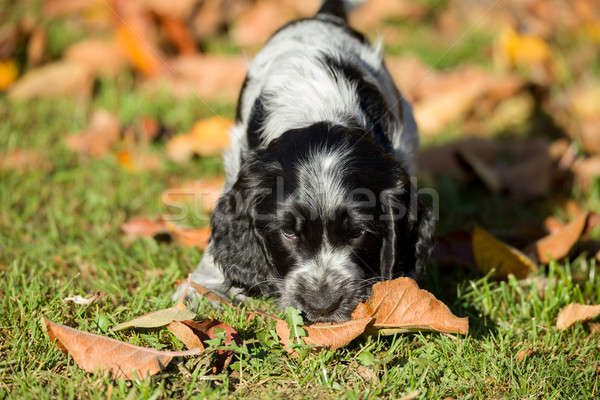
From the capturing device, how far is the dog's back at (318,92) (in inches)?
140

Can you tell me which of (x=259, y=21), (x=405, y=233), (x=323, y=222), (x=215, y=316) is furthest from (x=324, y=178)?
(x=259, y=21)

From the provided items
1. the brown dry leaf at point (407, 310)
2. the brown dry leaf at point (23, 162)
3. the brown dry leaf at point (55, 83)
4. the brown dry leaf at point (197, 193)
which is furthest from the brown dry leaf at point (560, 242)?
the brown dry leaf at point (55, 83)

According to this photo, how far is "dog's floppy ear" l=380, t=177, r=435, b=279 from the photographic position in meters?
3.14

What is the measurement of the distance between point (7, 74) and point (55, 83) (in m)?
0.45

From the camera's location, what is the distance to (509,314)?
11.1ft

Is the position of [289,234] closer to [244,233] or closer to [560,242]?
[244,233]

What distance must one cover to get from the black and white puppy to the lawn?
24 cm

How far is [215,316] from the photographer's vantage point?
318 centimetres

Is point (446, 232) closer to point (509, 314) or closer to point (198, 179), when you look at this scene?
point (509, 314)

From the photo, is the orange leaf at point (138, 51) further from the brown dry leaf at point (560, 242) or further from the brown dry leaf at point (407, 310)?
the brown dry leaf at point (407, 310)

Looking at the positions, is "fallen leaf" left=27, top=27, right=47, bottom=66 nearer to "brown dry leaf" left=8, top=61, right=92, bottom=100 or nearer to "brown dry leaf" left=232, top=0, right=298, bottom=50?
"brown dry leaf" left=8, top=61, right=92, bottom=100

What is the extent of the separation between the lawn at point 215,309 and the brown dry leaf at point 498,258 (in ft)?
0.23

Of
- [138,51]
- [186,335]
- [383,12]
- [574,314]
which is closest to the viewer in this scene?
[186,335]

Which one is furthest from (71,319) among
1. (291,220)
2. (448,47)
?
(448,47)
